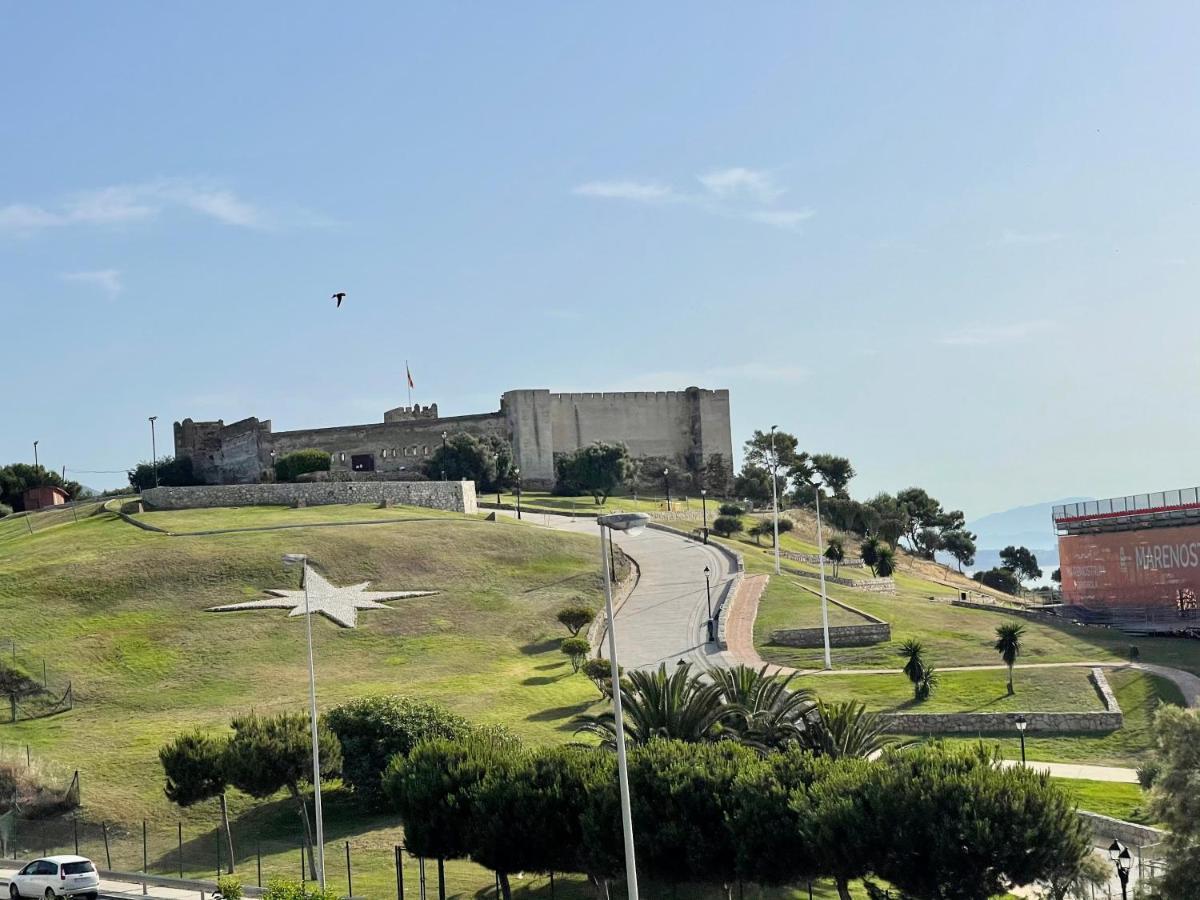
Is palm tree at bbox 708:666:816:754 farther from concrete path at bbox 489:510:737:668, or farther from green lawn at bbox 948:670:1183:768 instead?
concrete path at bbox 489:510:737:668

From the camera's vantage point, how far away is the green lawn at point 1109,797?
1444 inches

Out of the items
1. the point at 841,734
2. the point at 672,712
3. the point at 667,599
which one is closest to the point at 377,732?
the point at 672,712

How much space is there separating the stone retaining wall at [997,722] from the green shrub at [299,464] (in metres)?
64.6

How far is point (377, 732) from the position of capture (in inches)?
1612

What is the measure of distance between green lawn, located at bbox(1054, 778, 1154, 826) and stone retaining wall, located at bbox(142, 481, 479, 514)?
5879 centimetres

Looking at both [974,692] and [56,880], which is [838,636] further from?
[56,880]

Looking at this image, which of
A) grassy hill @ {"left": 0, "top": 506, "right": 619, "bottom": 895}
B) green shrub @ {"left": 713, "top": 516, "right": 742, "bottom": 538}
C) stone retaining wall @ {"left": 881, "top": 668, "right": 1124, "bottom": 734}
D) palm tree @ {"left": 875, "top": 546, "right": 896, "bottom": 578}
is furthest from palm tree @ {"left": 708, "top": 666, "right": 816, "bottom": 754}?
green shrub @ {"left": 713, "top": 516, "right": 742, "bottom": 538}

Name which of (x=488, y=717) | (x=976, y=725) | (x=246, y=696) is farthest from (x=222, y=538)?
(x=976, y=725)

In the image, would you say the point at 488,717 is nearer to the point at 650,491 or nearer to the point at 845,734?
the point at 845,734

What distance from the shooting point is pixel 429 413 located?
411ft

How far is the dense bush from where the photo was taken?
40.5 metres

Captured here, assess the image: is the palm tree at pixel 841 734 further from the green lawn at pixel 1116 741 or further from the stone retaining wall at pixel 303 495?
the stone retaining wall at pixel 303 495

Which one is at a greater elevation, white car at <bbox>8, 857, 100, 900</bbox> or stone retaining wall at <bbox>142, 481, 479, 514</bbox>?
stone retaining wall at <bbox>142, 481, 479, 514</bbox>

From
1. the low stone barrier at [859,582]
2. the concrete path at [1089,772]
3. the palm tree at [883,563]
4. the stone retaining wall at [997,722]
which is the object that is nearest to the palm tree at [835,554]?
the palm tree at [883,563]
